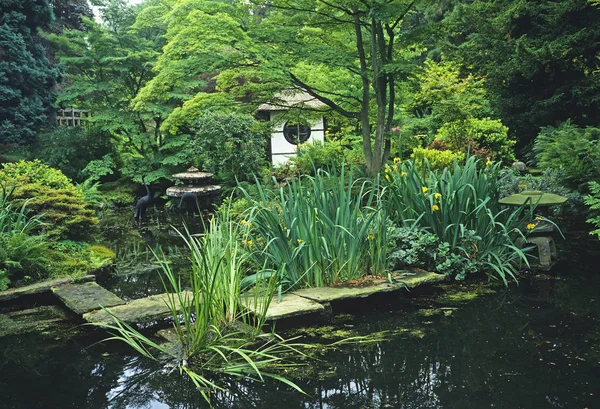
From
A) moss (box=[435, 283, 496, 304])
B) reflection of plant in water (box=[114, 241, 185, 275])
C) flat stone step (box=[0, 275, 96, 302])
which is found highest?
flat stone step (box=[0, 275, 96, 302])

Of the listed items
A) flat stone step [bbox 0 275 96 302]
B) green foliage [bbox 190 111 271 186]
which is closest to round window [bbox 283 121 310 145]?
green foliage [bbox 190 111 271 186]

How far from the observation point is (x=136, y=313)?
419 cm

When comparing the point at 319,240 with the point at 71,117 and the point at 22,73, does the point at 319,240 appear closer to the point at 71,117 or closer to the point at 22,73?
the point at 22,73

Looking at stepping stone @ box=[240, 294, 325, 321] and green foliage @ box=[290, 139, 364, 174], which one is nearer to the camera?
stepping stone @ box=[240, 294, 325, 321]

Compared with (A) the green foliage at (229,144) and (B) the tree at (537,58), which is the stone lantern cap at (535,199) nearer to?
(B) the tree at (537,58)

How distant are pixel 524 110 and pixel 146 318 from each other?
28.8ft

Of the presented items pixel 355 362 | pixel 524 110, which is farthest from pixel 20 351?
pixel 524 110

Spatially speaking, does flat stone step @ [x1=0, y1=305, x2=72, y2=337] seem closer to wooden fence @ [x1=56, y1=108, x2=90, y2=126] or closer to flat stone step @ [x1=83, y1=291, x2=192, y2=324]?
flat stone step @ [x1=83, y1=291, x2=192, y2=324]

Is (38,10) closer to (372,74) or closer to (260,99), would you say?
(260,99)

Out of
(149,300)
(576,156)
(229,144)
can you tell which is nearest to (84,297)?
(149,300)

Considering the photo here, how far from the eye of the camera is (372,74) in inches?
330

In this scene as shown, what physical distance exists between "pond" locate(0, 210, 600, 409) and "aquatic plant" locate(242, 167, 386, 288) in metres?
0.41

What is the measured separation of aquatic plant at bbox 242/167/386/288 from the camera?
4.68 metres

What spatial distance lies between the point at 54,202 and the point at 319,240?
3613 millimetres
